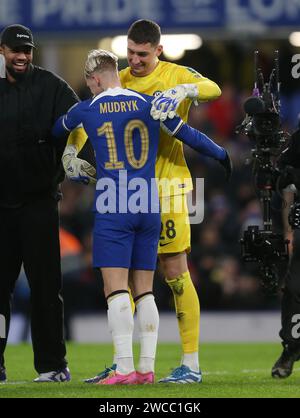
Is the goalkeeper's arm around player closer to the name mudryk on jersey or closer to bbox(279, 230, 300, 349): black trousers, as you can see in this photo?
the name mudryk on jersey

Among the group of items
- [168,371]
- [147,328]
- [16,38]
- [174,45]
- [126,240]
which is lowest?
[168,371]

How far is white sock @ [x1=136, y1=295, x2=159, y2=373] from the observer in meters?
7.61

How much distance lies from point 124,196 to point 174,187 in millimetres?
592

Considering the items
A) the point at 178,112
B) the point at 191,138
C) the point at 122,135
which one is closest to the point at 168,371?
the point at 178,112

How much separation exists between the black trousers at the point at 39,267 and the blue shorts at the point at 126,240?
63 cm

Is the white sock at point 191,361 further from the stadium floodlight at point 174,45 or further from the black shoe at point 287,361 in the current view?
the stadium floodlight at point 174,45

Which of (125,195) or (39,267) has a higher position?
(125,195)

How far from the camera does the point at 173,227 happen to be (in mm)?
8016

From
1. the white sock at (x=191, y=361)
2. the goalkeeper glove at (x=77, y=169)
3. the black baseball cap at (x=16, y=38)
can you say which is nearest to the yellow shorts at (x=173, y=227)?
the goalkeeper glove at (x=77, y=169)

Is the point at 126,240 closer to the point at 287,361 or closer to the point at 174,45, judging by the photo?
the point at 287,361

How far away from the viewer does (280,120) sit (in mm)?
8023

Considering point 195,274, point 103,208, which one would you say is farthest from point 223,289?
point 103,208
